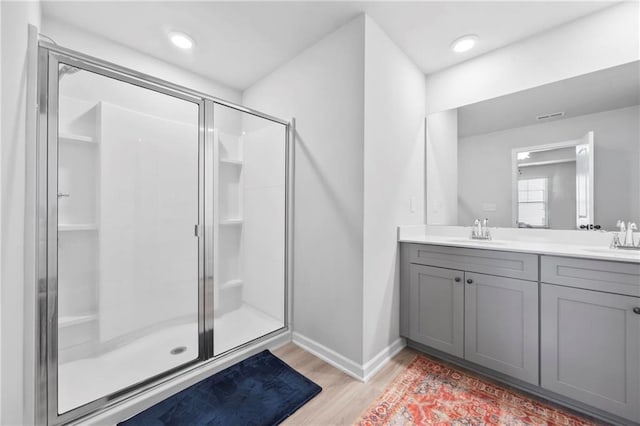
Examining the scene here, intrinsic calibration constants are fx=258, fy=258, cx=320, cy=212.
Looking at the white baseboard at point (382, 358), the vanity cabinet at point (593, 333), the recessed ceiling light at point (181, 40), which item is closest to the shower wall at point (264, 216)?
the recessed ceiling light at point (181, 40)

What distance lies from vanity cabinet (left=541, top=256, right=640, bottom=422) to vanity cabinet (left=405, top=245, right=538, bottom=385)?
68 millimetres

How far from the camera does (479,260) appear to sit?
1.69 meters

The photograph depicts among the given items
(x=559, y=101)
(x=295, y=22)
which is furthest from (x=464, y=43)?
(x=295, y=22)

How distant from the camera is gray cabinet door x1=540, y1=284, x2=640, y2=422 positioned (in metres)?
1.23

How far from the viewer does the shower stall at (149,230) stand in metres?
1.36

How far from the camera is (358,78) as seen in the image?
173cm

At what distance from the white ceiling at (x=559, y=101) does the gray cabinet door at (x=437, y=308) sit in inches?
49.0

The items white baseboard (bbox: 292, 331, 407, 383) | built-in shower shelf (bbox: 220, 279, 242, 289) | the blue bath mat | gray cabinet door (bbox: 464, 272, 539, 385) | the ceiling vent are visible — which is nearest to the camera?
the blue bath mat

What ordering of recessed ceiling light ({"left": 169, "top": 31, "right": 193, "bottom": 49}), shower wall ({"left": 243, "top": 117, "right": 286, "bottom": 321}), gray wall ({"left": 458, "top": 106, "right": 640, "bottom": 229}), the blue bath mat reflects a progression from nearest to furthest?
the blue bath mat < gray wall ({"left": 458, "top": 106, "right": 640, "bottom": 229}) < recessed ceiling light ({"left": 169, "top": 31, "right": 193, "bottom": 49}) < shower wall ({"left": 243, "top": 117, "right": 286, "bottom": 321})

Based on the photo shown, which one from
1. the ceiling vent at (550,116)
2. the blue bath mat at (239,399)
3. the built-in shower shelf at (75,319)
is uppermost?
the ceiling vent at (550,116)

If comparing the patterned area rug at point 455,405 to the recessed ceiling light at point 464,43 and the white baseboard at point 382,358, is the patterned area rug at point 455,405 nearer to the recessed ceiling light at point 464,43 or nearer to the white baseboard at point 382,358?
the white baseboard at point 382,358

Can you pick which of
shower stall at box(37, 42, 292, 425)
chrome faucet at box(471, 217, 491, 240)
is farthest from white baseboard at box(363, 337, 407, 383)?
chrome faucet at box(471, 217, 491, 240)

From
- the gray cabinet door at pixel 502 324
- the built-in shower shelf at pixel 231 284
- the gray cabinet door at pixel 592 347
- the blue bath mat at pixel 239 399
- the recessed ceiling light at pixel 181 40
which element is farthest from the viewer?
the built-in shower shelf at pixel 231 284

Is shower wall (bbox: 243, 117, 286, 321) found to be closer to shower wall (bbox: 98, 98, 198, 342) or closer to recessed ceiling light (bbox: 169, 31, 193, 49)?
shower wall (bbox: 98, 98, 198, 342)
